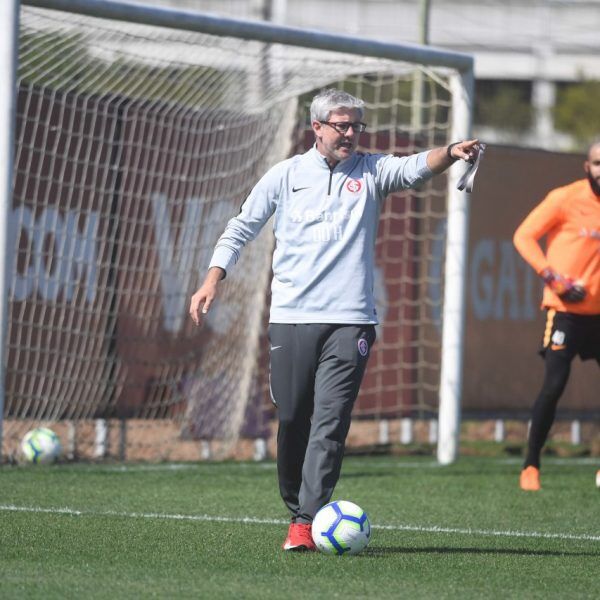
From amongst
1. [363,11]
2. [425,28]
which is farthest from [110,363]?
[363,11]

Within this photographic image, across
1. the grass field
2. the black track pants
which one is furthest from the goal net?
the black track pants

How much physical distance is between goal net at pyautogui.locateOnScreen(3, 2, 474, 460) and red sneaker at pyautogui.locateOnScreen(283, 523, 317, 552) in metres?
4.34

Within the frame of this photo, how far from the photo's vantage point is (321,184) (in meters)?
6.72

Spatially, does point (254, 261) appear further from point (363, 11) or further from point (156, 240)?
point (363, 11)

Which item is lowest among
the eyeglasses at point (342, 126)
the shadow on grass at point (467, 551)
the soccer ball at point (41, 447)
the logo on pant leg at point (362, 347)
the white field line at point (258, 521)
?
the white field line at point (258, 521)

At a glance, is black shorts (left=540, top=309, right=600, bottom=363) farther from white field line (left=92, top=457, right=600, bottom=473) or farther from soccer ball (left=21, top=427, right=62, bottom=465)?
soccer ball (left=21, top=427, right=62, bottom=465)

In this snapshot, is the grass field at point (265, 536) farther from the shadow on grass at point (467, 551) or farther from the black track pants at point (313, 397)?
the black track pants at point (313, 397)

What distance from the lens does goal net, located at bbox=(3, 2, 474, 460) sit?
35.1ft

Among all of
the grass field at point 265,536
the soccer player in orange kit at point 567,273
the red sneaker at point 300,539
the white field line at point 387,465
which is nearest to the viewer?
the grass field at point 265,536

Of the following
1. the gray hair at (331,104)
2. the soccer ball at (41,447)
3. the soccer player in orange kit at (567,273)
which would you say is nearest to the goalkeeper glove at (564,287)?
the soccer player in orange kit at (567,273)

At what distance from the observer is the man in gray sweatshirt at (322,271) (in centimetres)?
659

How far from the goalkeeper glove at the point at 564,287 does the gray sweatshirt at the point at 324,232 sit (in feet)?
8.63

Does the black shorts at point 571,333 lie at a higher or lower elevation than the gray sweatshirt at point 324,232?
lower

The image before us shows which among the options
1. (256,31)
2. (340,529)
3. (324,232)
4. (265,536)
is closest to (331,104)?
(324,232)
